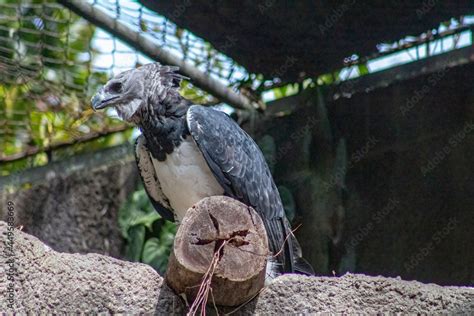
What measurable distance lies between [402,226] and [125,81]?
2.38m

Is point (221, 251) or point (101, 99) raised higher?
point (221, 251)

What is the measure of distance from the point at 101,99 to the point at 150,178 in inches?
25.7

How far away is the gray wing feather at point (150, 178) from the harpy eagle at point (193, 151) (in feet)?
0.32

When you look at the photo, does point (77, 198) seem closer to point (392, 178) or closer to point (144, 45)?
point (144, 45)

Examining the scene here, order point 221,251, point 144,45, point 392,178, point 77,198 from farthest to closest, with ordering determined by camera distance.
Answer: point 77,198, point 392,178, point 144,45, point 221,251

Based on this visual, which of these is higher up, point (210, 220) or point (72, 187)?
point (210, 220)

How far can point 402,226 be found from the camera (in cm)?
718

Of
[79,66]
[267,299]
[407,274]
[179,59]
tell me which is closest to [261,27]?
[179,59]

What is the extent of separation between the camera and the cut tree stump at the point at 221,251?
4.40 m

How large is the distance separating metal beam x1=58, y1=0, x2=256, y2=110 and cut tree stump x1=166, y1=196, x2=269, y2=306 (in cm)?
252

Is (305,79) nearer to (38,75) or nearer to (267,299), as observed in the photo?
(38,75)

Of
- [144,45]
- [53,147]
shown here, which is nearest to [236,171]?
[144,45]

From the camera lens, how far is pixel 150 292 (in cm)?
470

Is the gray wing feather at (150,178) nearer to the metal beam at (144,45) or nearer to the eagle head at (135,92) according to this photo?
the eagle head at (135,92)
